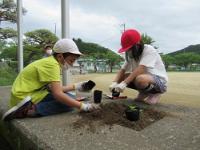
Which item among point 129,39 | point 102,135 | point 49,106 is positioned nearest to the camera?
point 102,135

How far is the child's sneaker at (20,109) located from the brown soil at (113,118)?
407 millimetres

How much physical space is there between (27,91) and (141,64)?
1.01 meters

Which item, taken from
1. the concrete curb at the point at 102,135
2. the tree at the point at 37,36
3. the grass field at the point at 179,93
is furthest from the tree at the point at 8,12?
the concrete curb at the point at 102,135

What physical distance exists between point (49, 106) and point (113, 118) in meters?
0.55

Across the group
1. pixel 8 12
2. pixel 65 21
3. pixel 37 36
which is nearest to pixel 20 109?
pixel 65 21

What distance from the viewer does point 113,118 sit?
1.96 meters

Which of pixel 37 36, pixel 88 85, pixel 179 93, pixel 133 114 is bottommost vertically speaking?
pixel 179 93

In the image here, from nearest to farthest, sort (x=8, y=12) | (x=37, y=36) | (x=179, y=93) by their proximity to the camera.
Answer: (x=179, y=93), (x=8, y=12), (x=37, y=36)

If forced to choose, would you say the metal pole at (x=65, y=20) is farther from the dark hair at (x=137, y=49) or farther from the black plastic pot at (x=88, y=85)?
the dark hair at (x=137, y=49)

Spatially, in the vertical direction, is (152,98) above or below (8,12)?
below

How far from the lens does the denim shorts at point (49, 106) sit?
213 centimetres

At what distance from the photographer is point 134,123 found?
6.07ft

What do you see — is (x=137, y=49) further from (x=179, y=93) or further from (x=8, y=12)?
(x=8, y=12)

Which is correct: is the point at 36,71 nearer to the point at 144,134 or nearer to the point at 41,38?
the point at 144,134
